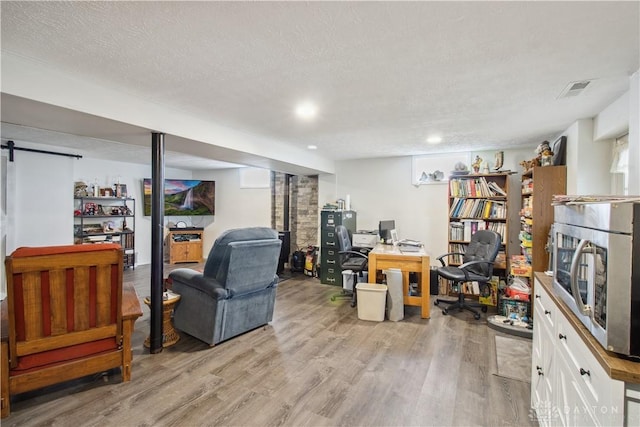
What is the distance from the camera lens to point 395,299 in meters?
3.47

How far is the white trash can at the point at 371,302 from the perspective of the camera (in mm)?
3434

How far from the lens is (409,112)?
2.80 metres

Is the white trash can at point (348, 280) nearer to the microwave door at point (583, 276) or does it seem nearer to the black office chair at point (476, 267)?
the black office chair at point (476, 267)

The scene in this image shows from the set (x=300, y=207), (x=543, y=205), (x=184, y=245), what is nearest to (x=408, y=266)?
(x=543, y=205)

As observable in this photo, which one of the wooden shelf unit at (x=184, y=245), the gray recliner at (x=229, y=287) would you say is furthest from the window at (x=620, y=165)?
the wooden shelf unit at (x=184, y=245)

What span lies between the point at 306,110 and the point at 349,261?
2379mm

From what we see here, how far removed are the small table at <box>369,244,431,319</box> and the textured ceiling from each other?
1.73 meters

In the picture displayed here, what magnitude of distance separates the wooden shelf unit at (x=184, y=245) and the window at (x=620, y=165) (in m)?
7.21

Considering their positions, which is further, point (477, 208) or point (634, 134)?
point (477, 208)

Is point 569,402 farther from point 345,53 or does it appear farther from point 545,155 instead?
point 545,155

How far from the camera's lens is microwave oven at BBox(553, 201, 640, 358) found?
2.88 ft

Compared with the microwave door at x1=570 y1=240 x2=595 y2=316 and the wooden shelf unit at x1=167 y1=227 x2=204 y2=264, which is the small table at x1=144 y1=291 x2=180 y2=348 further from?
the wooden shelf unit at x1=167 y1=227 x2=204 y2=264

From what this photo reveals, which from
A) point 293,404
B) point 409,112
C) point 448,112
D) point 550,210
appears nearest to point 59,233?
point 293,404

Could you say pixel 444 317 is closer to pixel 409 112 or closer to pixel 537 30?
pixel 409 112
